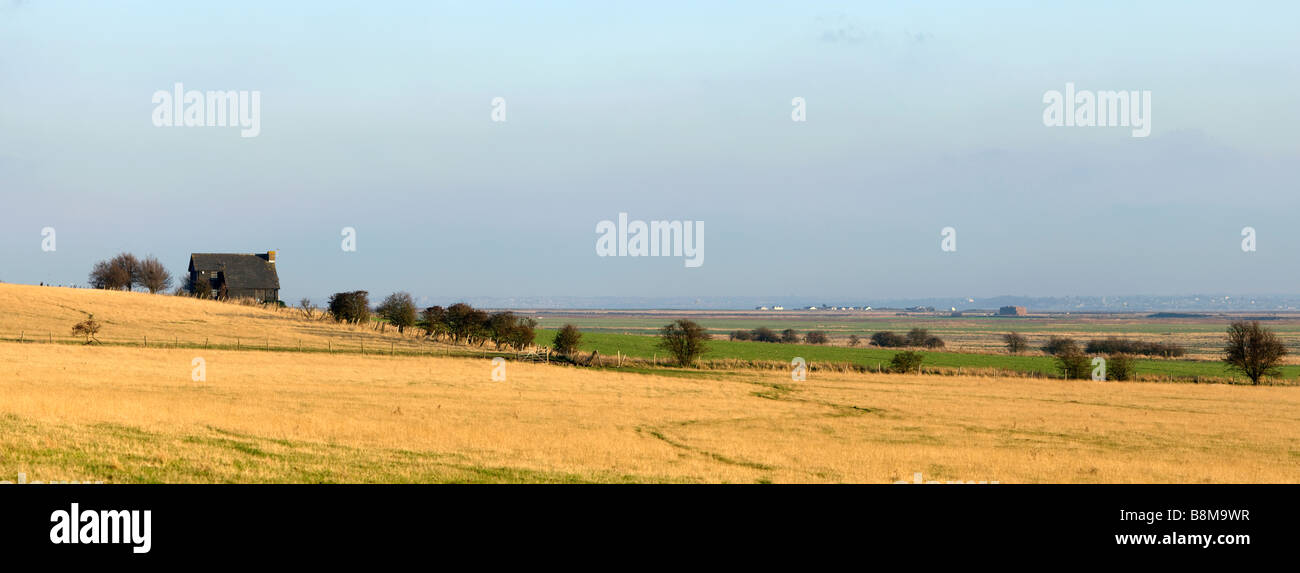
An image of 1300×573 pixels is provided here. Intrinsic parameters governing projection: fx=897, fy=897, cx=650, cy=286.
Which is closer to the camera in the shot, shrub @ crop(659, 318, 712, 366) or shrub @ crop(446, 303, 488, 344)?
shrub @ crop(659, 318, 712, 366)

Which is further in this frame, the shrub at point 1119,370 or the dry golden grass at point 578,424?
the shrub at point 1119,370

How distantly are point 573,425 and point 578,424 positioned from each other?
2.14ft

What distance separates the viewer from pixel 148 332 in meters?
82.6

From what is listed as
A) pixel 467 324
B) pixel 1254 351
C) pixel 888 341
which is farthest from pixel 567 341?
pixel 888 341

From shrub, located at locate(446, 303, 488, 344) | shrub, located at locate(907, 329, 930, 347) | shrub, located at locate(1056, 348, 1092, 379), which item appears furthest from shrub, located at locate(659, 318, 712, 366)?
shrub, located at locate(907, 329, 930, 347)

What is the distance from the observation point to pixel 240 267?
13688cm

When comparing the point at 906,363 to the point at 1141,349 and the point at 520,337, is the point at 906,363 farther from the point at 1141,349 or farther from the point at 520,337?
the point at 1141,349

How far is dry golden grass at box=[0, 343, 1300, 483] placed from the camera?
2069 centimetres

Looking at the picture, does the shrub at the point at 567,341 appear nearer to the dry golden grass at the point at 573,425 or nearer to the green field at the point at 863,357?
the green field at the point at 863,357

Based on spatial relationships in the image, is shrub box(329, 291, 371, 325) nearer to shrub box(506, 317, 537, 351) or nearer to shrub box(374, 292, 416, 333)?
shrub box(374, 292, 416, 333)

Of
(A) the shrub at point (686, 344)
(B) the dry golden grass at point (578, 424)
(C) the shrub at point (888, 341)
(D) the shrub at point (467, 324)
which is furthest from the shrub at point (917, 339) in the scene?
(D) the shrub at point (467, 324)

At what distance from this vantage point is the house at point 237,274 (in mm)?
133875

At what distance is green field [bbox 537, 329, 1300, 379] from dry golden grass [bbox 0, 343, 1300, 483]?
2789cm
